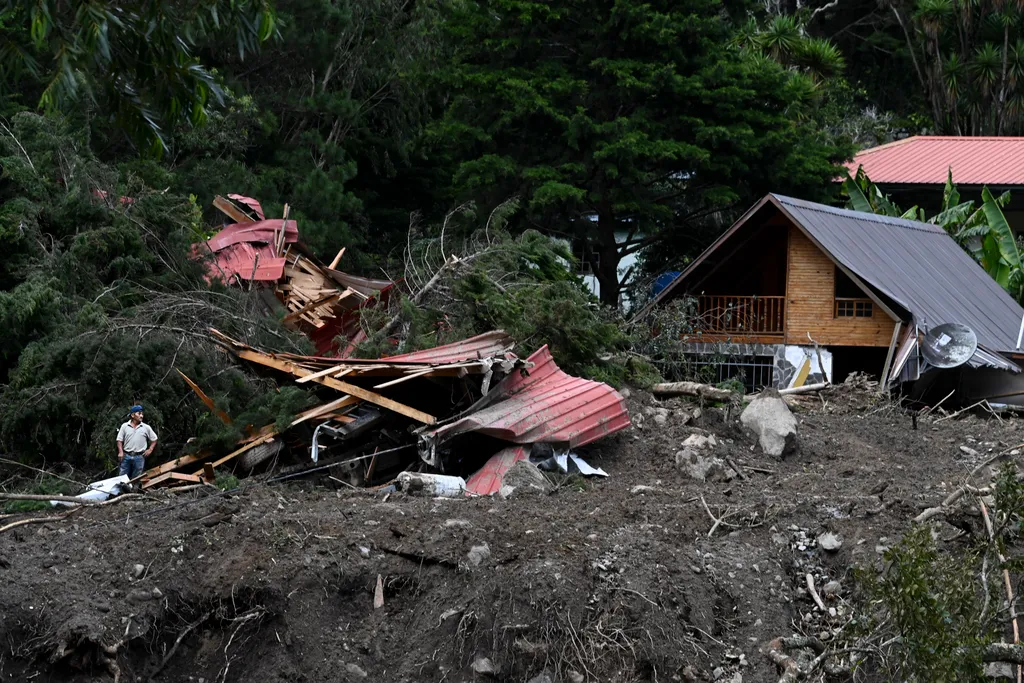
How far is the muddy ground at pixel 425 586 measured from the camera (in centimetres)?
823

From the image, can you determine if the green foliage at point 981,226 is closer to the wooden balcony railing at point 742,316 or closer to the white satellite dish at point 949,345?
the wooden balcony railing at point 742,316

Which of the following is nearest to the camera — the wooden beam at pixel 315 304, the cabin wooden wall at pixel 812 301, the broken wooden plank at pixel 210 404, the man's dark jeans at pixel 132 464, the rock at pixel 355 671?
the rock at pixel 355 671

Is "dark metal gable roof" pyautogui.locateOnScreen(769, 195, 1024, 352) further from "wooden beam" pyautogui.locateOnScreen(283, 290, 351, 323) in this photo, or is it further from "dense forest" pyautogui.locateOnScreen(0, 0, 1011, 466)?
"wooden beam" pyautogui.locateOnScreen(283, 290, 351, 323)

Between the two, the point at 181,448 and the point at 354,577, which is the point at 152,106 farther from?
the point at 181,448

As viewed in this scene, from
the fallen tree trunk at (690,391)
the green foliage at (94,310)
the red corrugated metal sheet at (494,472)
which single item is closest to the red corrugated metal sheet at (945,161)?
the fallen tree trunk at (690,391)

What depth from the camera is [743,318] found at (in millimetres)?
20094

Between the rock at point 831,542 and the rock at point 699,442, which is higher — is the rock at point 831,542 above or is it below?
above

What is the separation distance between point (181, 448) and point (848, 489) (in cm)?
602

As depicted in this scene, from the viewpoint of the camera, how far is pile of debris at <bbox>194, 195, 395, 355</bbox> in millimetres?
15227

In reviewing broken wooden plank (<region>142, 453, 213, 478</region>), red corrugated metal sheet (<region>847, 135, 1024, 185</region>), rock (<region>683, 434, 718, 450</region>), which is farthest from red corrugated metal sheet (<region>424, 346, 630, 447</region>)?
red corrugated metal sheet (<region>847, 135, 1024, 185</region>)

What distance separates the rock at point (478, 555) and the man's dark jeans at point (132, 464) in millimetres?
3618

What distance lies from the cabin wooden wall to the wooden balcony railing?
310mm

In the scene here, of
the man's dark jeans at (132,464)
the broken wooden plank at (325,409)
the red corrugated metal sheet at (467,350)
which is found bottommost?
the man's dark jeans at (132,464)

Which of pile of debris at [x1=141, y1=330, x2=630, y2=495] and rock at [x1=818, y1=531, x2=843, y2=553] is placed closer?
rock at [x1=818, y1=531, x2=843, y2=553]
